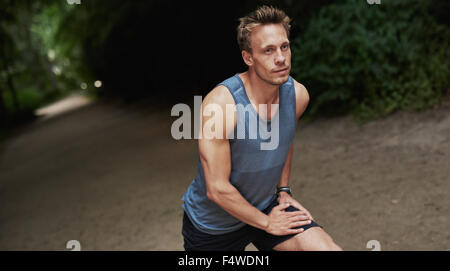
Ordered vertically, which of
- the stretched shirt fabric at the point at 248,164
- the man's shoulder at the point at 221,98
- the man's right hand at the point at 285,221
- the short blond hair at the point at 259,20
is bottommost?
the man's right hand at the point at 285,221

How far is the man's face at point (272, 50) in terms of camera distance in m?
1.63

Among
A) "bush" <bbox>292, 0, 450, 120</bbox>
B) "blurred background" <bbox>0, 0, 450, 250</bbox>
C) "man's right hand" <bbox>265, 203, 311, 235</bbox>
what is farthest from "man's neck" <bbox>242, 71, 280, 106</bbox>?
"bush" <bbox>292, 0, 450, 120</bbox>

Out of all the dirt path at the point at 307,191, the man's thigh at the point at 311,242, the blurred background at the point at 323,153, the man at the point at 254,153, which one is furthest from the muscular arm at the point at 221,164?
the dirt path at the point at 307,191

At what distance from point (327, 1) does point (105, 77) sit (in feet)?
52.3

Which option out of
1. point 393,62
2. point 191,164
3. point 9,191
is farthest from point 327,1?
point 9,191

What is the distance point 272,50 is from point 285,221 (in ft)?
2.58

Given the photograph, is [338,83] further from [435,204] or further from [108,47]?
[108,47]

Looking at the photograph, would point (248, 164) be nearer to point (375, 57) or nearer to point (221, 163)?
point (221, 163)

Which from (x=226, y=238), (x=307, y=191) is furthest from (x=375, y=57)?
(x=226, y=238)

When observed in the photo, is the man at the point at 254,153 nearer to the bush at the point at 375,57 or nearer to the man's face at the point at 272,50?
the man's face at the point at 272,50

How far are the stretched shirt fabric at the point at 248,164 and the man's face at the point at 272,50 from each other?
0.54ft

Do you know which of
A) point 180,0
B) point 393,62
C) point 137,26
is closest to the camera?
point 393,62

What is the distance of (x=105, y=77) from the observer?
20.9 m

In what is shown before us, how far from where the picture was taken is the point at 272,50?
1.65 metres
